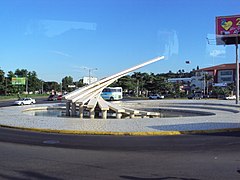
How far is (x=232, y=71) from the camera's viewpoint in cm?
12294

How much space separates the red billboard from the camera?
4412 cm

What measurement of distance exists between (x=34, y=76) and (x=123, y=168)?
122 m

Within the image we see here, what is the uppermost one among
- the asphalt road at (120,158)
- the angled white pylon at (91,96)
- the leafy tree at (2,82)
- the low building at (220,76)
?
the low building at (220,76)

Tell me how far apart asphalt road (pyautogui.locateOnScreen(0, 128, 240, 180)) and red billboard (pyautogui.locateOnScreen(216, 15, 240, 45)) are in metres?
35.7

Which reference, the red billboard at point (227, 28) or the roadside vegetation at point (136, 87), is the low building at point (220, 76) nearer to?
the roadside vegetation at point (136, 87)

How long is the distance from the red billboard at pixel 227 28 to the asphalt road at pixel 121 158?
35.7 metres

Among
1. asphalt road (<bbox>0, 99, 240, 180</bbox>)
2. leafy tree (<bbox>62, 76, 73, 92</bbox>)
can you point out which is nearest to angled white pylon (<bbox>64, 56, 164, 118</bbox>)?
asphalt road (<bbox>0, 99, 240, 180</bbox>)

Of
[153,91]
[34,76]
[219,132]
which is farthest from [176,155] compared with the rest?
[34,76]

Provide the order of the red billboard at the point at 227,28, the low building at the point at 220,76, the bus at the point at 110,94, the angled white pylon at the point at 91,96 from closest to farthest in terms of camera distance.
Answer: the angled white pylon at the point at 91,96
the red billboard at the point at 227,28
the bus at the point at 110,94
the low building at the point at 220,76

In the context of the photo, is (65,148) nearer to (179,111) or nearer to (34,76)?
(179,111)

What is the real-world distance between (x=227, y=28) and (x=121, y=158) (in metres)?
41.3

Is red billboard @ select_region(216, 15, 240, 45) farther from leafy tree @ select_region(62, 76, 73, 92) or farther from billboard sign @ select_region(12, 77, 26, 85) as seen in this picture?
leafy tree @ select_region(62, 76, 73, 92)

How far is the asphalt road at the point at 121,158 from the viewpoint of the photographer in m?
7.01

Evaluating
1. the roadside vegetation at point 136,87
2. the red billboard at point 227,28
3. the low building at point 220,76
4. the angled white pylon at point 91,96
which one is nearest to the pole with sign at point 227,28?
the red billboard at point 227,28
